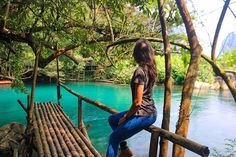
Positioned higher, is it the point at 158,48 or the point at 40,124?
the point at 158,48

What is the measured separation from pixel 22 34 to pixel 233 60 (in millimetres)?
3991

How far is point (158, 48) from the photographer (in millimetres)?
7504

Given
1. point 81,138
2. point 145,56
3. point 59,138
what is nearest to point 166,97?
point 145,56

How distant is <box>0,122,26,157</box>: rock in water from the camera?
605 centimetres

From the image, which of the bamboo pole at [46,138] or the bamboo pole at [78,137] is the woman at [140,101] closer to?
the bamboo pole at [78,137]

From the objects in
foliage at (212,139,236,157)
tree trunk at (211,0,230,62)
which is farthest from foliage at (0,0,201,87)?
foliage at (212,139,236,157)

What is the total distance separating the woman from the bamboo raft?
35.4 inches

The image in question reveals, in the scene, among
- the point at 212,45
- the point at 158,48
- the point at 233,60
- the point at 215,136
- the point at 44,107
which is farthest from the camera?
the point at 215,136

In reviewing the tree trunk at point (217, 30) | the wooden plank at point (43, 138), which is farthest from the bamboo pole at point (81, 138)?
the tree trunk at point (217, 30)

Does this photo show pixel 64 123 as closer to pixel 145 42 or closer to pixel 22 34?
pixel 22 34

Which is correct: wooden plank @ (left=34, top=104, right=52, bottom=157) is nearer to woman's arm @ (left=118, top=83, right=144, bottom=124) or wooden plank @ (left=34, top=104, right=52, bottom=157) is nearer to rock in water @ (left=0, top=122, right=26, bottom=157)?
rock in water @ (left=0, top=122, right=26, bottom=157)

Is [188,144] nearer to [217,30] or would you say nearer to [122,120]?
[122,120]

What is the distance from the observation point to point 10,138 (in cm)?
650

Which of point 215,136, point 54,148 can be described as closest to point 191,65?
point 54,148
